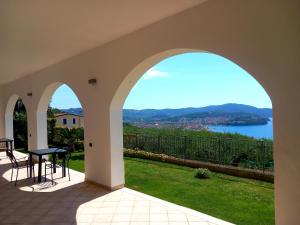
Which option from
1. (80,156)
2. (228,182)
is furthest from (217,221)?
(80,156)

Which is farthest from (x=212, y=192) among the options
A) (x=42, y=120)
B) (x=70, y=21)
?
(x=42, y=120)

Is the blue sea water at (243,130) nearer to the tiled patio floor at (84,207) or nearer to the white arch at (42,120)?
the tiled patio floor at (84,207)

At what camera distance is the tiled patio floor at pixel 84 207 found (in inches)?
174

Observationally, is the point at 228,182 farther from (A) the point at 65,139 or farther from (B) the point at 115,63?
(A) the point at 65,139

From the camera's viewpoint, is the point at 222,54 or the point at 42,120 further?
the point at 42,120

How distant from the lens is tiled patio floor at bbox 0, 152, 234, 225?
4.42 metres

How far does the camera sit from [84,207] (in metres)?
5.05

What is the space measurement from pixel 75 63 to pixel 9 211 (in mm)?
3713

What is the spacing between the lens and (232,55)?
3.58 metres

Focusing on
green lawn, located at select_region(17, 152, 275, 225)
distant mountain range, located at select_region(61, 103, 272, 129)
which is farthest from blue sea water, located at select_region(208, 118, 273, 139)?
green lawn, located at select_region(17, 152, 275, 225)

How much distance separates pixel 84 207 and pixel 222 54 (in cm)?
352

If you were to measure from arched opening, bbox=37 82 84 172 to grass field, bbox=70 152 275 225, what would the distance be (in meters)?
1.87

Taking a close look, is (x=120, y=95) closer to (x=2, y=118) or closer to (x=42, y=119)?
(x=42, y=119)

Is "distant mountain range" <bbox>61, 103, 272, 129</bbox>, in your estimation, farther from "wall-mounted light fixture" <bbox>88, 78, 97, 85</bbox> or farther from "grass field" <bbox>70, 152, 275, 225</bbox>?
"wall-mounted light fixture" <bbox>88, 78, 97, 85</bbox>
